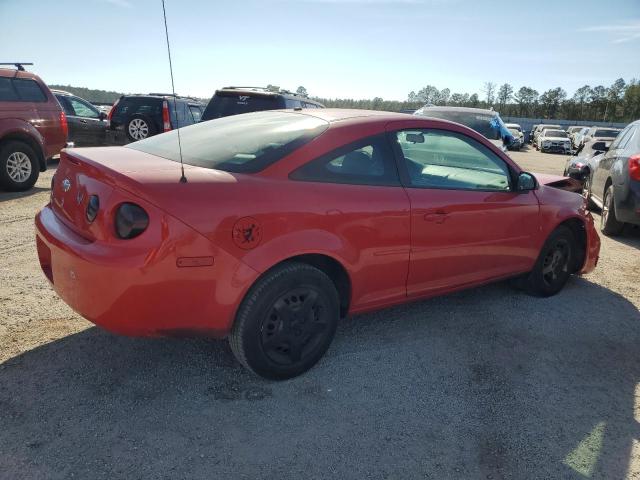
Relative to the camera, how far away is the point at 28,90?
8.11 metres

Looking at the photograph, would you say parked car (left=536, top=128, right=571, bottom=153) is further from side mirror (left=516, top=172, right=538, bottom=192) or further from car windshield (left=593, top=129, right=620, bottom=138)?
side mirror (left=516, top=172, right=538, bottom=192)

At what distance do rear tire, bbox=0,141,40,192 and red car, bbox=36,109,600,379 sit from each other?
546cm

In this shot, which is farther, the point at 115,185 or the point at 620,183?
the point at 620,183

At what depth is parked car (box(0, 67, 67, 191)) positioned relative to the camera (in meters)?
7.61

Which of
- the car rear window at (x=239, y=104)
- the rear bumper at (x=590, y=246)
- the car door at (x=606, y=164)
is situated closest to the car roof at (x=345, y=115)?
the rear bumper at (x=590, y=246)

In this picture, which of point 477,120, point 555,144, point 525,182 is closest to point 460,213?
point 525,182

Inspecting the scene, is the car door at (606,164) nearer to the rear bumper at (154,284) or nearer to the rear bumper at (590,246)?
the rear bumper at (590,246)

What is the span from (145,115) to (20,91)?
4.45 meters

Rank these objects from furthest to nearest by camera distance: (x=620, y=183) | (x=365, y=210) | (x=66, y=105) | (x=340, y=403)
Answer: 1. (x=66, y=105)
2. (x=620, y=183)
3. (x=365, y=210)
4. (x=340, y=403)

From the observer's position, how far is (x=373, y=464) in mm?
2291

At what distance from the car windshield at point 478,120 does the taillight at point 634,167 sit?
12.4 ft

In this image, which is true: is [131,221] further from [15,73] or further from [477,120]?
[477,120]

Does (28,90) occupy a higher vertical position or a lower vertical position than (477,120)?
higher

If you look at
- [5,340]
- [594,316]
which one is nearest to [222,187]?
[5,340]
